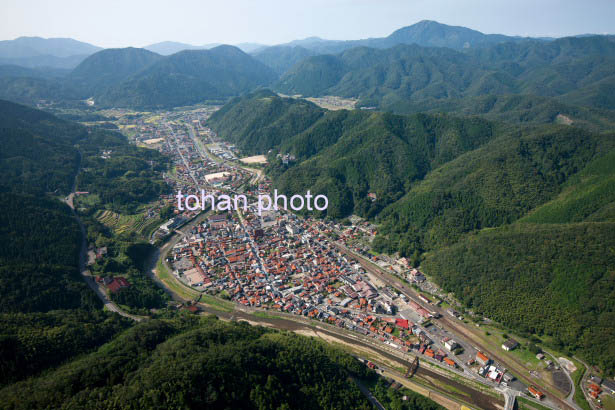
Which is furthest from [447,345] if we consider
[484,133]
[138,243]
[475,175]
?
[484,133]

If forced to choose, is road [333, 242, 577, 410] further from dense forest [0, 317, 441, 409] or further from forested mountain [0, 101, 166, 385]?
forested mountain [0, 101, 166, 385]

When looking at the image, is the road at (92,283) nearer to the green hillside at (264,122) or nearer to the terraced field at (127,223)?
the terraced field at (127,223)

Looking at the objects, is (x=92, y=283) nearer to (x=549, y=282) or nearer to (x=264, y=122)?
(x=549, y=282)

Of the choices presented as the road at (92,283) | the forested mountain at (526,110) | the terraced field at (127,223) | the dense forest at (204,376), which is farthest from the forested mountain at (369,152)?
the forested mountain at (526,110)

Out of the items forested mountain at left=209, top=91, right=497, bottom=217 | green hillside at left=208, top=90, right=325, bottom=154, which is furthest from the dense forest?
green hillside at left=208, top=90, right=325, bottom=154

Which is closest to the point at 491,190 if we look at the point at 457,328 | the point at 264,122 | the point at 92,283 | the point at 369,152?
the point at 457,328

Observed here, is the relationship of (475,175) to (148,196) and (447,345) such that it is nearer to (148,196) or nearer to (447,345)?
(447,345)
